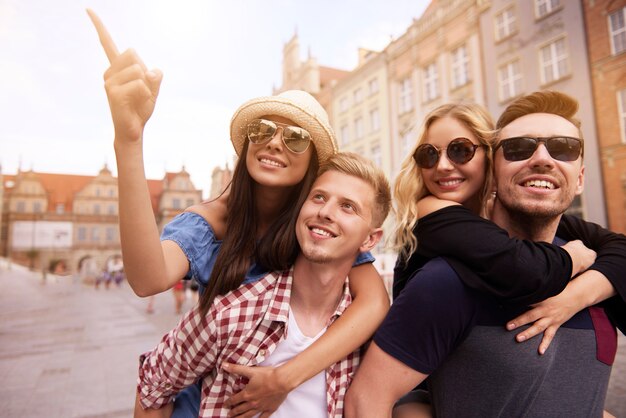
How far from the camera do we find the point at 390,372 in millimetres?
1356

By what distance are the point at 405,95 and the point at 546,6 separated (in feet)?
27.5

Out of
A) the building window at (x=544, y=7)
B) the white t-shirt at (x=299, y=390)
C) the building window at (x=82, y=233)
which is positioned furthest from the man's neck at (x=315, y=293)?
the building window at (x=82, y=233)

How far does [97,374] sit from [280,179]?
5043 mm

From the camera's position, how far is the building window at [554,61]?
473 inches

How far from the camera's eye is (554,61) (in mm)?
12352

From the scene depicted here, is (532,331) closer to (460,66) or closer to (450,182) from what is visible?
(450,182)

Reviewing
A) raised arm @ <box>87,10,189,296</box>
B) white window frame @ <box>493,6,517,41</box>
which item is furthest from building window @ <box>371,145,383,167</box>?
raised arm @ <box>87,10,189,296</box>

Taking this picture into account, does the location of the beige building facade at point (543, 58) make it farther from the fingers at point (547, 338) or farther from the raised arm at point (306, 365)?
the raised arm at point (306, 365)

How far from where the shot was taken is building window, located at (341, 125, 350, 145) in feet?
83.8

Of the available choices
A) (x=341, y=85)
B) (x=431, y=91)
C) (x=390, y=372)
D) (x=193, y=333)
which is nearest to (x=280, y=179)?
(x=193, y=333)

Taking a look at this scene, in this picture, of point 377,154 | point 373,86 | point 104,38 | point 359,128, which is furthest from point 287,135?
point 359,128

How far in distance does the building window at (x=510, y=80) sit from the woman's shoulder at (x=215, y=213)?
14.1 meters

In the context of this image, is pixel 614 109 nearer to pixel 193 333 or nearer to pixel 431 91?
pixel 431 91

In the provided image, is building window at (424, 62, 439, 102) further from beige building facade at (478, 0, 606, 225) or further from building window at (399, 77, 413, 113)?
beige building facade at (478, 0, 606, 225)
